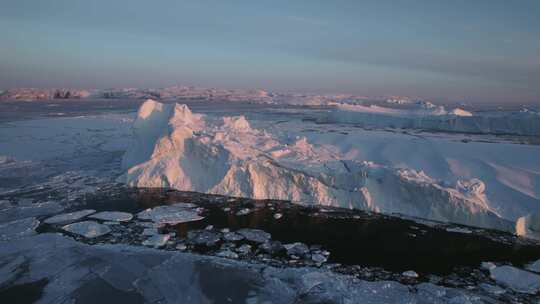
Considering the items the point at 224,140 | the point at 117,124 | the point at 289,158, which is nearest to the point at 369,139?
the point at 289,158

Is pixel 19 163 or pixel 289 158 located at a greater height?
pixel 289 158

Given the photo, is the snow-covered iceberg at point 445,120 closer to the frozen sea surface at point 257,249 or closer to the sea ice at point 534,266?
the frozen sea surface at point 257,249

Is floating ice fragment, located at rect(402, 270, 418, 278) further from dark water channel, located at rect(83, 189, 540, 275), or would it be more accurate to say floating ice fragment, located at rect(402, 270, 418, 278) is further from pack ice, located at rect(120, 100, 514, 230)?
pack ice, located at rect(120, 100, 514, 230)

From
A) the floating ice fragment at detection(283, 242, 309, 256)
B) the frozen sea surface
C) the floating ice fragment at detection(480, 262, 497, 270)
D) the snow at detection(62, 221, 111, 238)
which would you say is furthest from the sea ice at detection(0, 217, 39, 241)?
the floating ice fragment at detection(480, 262, 497, 270)

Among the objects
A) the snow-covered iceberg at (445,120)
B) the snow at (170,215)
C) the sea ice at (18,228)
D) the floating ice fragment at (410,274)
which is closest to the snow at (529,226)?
the floating ice fragment at (410,274)

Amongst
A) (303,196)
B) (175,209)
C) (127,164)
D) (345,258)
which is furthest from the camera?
(127,164)

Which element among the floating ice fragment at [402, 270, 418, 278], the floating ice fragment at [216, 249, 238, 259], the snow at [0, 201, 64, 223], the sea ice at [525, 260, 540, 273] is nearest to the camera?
the floating ice fragment at [402, 270, 418, 278]

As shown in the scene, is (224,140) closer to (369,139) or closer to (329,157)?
(329,157)

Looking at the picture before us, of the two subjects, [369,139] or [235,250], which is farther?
[369,139]
